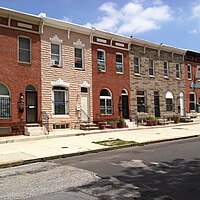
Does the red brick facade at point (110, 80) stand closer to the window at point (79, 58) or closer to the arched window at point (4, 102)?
the window at point (79, 58)

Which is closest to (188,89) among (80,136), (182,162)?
(80,136)

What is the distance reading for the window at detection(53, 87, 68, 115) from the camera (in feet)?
65.9

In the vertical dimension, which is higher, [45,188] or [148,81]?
[148,81]

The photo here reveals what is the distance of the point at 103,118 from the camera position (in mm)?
22656

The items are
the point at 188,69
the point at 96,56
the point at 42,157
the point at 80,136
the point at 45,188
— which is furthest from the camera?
the point at 188,69

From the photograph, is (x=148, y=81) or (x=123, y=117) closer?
(x=123, y=117)

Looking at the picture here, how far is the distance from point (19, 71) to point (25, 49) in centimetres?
163

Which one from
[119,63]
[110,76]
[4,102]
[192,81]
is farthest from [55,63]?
[192,81]

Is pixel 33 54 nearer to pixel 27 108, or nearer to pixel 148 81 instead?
pixel 27 108

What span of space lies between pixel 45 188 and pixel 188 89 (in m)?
27.3

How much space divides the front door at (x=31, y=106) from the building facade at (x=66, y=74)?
0.60m

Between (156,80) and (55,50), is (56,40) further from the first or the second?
(156,80)

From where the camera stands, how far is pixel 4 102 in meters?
17.6

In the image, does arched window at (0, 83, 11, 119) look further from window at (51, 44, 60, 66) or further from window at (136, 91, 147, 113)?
window at (136, 91, 147, 113)
